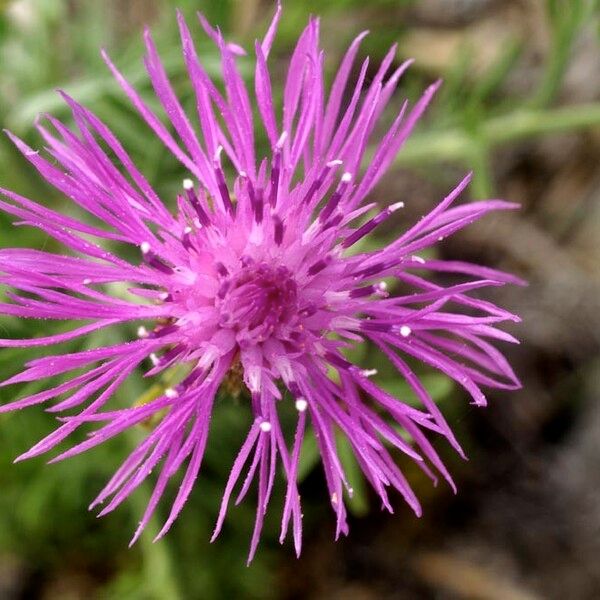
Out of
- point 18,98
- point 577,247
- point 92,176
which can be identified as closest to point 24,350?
point 92,176

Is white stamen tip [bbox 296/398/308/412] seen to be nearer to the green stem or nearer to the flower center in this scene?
the flower center

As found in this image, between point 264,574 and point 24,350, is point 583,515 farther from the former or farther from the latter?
point 24,350

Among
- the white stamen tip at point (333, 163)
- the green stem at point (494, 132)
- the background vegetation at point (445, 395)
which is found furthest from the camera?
the background vegetation at point (445, 395)

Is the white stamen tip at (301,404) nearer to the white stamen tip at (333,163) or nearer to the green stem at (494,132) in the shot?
the white stamen tip at (333,163)

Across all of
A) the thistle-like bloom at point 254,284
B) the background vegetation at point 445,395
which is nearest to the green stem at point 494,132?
the background vegetation at point 445,395

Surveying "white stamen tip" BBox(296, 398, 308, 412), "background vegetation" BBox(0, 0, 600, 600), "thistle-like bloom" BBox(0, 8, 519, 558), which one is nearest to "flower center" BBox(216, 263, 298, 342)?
"thistle-like bloom" BBox(0, 8, 519, 558)

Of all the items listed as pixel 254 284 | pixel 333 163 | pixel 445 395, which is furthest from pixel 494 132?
pixel 254 284

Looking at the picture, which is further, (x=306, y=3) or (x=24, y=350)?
(x=306, y=3)
